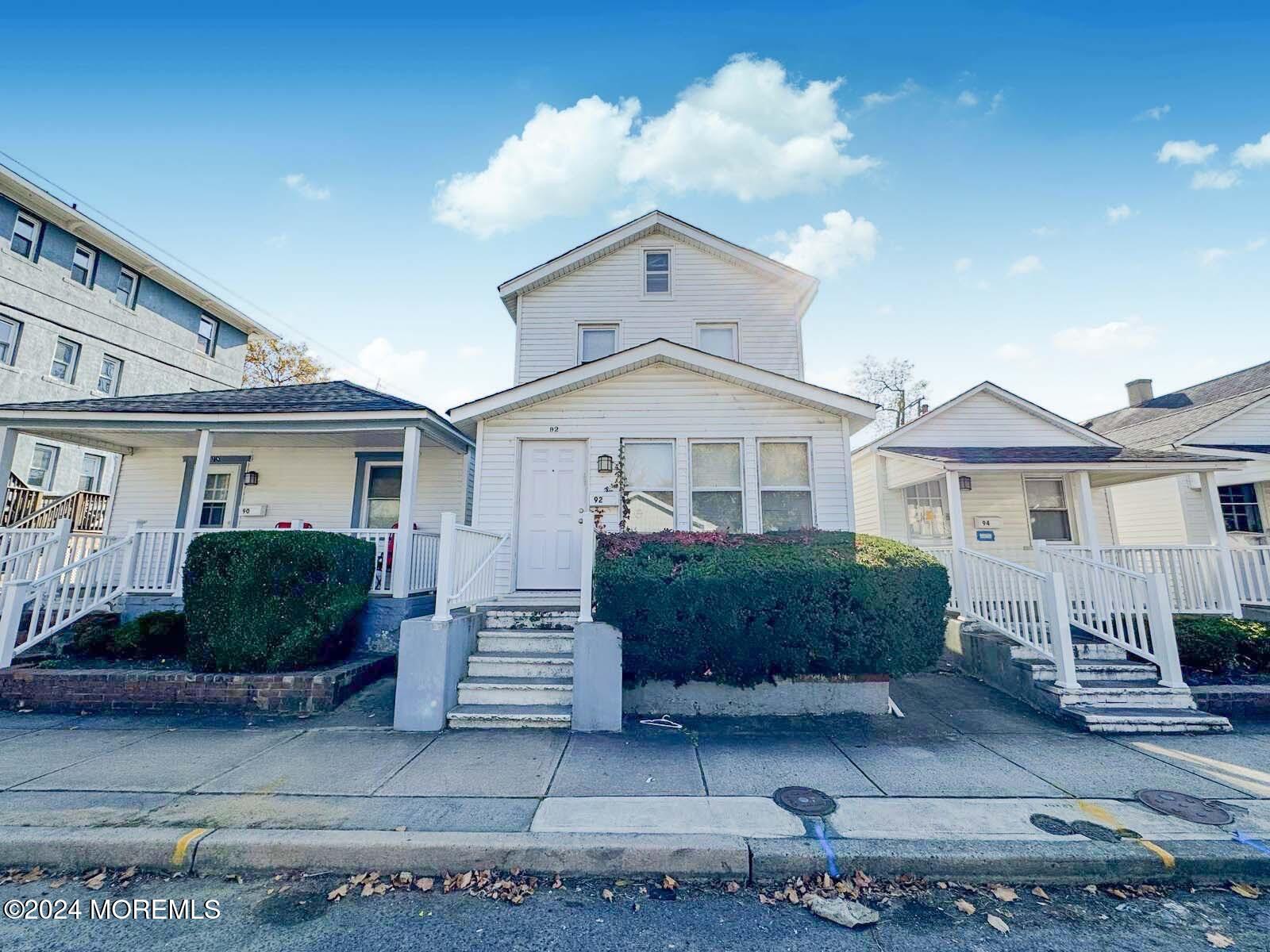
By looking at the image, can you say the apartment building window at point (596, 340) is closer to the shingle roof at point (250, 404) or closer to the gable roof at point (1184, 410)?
the shingle roof at point (250, 404)

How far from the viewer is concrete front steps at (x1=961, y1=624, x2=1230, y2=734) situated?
17.8ft

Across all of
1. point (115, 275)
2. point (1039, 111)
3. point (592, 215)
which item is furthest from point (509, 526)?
point (115, 275)

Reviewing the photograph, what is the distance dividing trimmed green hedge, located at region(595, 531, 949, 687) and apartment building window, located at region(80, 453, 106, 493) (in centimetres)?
1785

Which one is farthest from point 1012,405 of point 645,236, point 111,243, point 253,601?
point 111,243

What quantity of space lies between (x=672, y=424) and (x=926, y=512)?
618 cm

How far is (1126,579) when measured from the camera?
6.46 metres

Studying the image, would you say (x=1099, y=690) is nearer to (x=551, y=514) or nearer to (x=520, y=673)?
(x=520, y=673)

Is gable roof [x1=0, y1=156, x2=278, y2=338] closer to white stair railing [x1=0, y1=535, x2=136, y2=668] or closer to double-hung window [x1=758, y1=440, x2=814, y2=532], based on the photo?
white stair railing [x1=0, y1=535, x2=136, y2=668]

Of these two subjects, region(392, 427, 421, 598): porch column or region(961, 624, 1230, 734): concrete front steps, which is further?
region(392, 427, 421, 598): porch column

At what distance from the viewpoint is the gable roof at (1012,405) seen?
1104 centimetres

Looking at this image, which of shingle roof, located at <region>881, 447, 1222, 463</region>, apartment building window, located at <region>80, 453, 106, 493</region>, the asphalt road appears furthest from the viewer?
apartment building window, located at <region>80, 453, 106, 493</region>

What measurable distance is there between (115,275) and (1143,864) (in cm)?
2392

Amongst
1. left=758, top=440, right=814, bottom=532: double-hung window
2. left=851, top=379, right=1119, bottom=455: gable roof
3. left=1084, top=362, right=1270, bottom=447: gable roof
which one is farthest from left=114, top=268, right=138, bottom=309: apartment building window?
left=1084, top=362, right=1270, bottom=447: gable roof

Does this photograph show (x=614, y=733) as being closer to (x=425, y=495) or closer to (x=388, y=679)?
(x=388, y=679)
